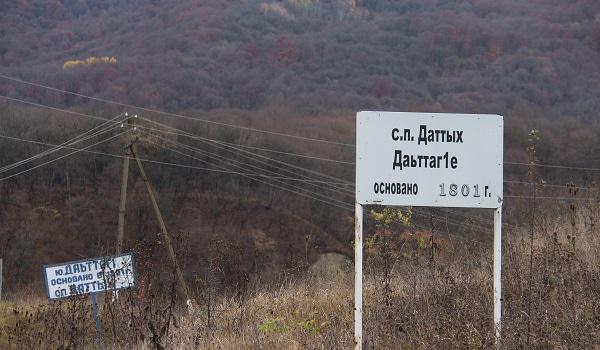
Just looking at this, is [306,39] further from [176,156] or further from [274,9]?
[176,156]

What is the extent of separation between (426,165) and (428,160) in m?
0.05

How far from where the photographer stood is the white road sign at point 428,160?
629cm

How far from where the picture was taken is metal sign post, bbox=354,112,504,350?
20.6 ft

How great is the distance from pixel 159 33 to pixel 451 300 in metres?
97.9

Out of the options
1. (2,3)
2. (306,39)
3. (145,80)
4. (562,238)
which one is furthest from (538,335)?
(2,3)

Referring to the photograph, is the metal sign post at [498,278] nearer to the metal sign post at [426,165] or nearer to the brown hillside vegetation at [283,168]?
the metal sign post at [426,165]

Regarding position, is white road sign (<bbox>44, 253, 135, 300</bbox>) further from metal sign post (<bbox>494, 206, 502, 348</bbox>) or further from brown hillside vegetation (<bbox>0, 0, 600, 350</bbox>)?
metal sign post (<bbox>494, 206, 502, 348</bbox>)

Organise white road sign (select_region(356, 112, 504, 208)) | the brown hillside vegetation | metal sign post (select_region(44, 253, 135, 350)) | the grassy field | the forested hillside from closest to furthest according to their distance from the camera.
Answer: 1. white road sign (select_region(356, 112, 504, 208))
2. the grassy field
3. the brown hillside vegetation
4. metal sign post (select_region(44, 253, 135, 350))
5. the forested hillside

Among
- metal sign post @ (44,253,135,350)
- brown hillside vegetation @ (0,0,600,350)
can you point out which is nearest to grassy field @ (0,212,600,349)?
brown hillside vegetation @ (0,0,600,350)

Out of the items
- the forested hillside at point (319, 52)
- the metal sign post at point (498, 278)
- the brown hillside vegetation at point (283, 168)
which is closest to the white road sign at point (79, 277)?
the brown hillside vegetation at point (283, 168)

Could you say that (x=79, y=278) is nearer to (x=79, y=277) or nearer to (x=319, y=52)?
(x=79, y=277)

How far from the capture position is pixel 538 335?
20.5ft

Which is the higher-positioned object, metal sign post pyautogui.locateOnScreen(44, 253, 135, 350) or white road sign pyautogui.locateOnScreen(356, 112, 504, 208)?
white road sign pyautogui.locateOnScreen(356, 112, 504, 208)

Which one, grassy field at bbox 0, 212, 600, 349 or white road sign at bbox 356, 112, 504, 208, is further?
grassy field at bbox 0, 212, 600, 349
